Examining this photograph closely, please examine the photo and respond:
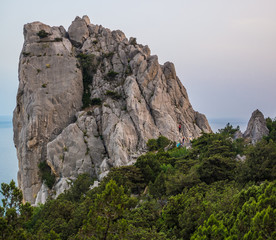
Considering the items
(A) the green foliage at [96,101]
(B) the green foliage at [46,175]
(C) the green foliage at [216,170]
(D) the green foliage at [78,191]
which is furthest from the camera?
(A) the green foliage at [96,101]

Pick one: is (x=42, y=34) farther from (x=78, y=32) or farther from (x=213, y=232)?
(x=213, y=232)

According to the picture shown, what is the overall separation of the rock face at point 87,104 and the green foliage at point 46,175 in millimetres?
1181

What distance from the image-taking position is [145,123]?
49.2 metres

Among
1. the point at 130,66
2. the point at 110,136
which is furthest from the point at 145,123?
the point at 130,66

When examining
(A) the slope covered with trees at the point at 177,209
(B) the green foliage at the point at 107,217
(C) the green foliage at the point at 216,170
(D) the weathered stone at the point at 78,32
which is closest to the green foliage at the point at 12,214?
(A) the slope covered with trees at the point at 177,209

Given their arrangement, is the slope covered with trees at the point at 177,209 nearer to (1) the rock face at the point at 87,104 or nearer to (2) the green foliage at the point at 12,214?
(2) the green foliage at the point at 12,214

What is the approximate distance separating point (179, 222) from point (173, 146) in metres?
30.2

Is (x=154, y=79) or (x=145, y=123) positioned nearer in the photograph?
(x=145, y=123)

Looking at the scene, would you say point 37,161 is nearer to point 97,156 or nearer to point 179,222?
point 97,156

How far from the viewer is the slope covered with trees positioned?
10.8 m

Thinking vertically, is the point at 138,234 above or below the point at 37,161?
below

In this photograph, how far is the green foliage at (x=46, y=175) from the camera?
4538 centimetres

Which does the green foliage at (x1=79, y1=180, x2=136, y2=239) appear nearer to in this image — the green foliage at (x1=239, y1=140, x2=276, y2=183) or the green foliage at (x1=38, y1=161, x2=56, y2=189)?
the green foliage at (x1=239, y1=140, x2=276, y2=183)

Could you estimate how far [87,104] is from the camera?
175 feet
